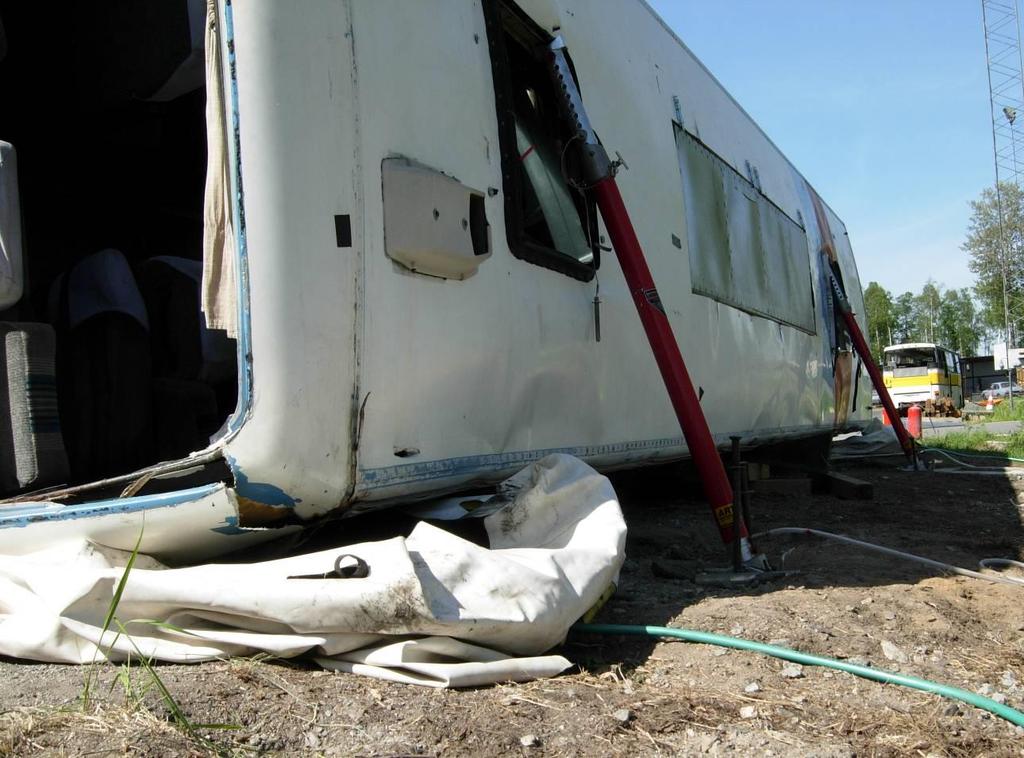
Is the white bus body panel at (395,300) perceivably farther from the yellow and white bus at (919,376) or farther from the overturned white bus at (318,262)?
the yellow and white bus at (919,376)

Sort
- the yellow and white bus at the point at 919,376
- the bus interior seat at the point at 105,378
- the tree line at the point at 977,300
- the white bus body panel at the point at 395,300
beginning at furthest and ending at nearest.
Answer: the tree line at the point at 977,300 → the yellow and white bus at the point at 919,376 → the bus interior seat at the point at 105,378 → the white bus body panel at the point at 395,300

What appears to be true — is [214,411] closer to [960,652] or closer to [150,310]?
[150,310]

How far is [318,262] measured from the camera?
6.60ft

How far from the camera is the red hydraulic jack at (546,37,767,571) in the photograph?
10.0 ft

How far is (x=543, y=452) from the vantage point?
9.17 ft

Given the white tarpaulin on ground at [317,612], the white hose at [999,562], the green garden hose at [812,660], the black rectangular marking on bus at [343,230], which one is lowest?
the white hose at [999,562]

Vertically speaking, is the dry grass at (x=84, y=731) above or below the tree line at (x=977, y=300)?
below

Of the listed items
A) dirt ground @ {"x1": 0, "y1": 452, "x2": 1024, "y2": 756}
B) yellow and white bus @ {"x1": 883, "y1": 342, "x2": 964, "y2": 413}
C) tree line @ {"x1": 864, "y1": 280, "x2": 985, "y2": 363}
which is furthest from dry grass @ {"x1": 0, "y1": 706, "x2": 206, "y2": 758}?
tree line @ {"x1": 864, "y1": 280, "x2": 985, "y2": 363}

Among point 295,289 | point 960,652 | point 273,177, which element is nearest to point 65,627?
point 295,289

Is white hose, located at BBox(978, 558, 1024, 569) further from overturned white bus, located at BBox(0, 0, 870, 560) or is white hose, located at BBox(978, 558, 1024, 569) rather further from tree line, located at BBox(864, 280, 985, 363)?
tree line, located at BBox(864, 280, 985, 363)

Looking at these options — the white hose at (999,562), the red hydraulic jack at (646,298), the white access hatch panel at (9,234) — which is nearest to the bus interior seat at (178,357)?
the white access hatch panel at (9,234)

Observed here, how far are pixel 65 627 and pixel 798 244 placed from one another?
6.24 m

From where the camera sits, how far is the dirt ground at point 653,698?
58.4 inches

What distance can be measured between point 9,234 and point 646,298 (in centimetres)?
198
